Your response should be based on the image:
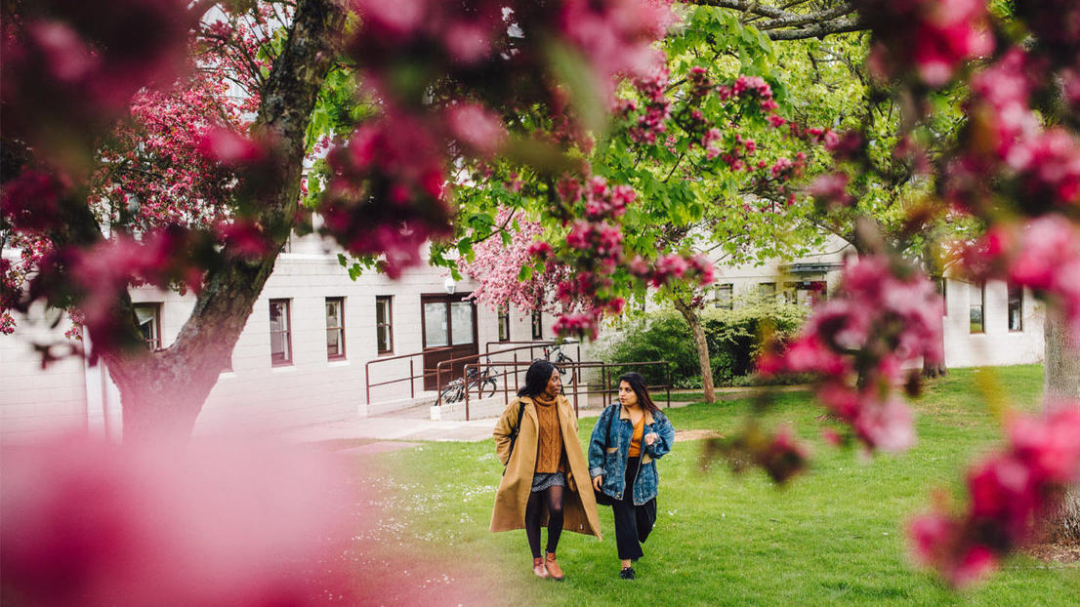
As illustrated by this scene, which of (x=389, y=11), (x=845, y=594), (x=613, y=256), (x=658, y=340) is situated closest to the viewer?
(x=389, y=11)

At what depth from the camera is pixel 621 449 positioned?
597 cm

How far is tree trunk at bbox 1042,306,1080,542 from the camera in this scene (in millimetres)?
5875

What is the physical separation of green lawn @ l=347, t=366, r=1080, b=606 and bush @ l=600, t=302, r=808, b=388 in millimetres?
8948

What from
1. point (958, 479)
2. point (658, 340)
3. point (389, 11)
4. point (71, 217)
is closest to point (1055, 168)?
point (958, 479)

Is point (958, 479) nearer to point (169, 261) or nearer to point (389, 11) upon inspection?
point (389, 11)

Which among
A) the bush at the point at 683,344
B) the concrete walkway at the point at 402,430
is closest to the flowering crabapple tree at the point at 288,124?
the concrete walkway at the point at 402,430

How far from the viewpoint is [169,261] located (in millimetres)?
1044

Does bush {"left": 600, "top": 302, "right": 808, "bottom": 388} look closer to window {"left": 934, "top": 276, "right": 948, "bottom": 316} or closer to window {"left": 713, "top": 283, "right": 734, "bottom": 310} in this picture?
window {"left": 713, "top": 283, "right": 734, "bottom": 310}

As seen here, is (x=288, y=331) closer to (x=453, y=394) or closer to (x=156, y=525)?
(x=453, y=394)

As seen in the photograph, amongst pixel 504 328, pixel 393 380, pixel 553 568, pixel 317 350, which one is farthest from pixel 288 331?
pixel 553 568

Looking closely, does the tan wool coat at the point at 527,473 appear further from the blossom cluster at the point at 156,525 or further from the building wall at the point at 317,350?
the building wall at the point at 317,350

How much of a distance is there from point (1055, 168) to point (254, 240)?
1.02m

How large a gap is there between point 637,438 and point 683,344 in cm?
1399

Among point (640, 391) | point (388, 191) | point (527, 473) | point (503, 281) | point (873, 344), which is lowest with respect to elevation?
point (527, 473)
